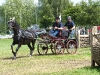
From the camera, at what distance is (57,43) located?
53.3 ft

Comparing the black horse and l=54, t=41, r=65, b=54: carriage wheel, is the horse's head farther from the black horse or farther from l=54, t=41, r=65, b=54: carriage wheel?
l=54, t=41, r=65, b=54: carriage wheel

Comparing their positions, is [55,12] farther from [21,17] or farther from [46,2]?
[21,17]

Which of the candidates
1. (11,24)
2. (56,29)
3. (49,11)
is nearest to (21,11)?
(49,11)

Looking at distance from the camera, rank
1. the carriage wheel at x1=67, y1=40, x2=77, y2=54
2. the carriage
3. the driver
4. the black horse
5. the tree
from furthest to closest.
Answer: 1. the tree
2. the carriage wheel at x1=67, y1=40, x2=77, y2=54
3. the driver
4. the carriage
5. the black horse

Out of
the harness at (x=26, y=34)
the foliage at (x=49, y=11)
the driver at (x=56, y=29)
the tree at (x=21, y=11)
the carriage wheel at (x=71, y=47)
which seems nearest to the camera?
the harness at (x=26, y=34)

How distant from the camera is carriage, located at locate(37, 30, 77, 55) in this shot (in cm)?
1622

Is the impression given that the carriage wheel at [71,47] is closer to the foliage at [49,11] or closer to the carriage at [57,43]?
the carriage at [57,43]

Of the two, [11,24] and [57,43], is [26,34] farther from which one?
[57,43]

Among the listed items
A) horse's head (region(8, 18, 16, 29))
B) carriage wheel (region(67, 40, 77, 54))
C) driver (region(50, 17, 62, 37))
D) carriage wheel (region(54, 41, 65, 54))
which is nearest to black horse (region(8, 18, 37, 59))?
horse's head (region(8, 18, 16, 29))

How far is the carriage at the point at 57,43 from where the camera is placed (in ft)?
53.2

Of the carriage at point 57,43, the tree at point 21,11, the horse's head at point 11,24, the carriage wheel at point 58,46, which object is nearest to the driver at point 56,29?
the carriage at point 57,43

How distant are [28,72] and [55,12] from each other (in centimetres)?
6190

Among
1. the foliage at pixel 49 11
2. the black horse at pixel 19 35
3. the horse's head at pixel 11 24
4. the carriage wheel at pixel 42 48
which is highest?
the foliage at pixel 49 11

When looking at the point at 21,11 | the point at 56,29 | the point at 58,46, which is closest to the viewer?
the point at 58,46
